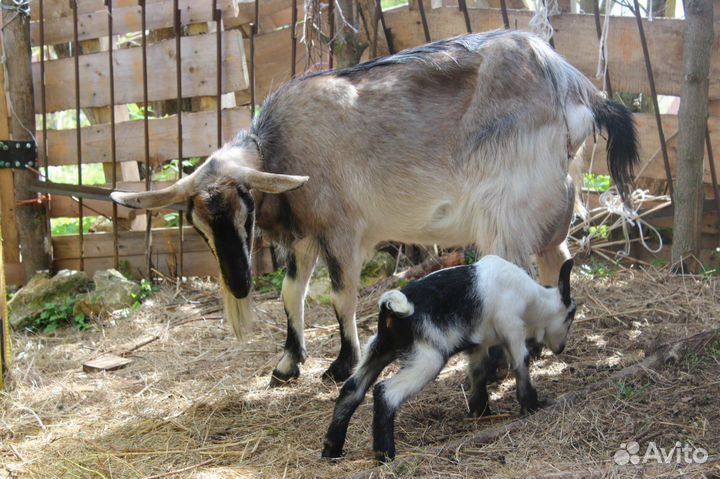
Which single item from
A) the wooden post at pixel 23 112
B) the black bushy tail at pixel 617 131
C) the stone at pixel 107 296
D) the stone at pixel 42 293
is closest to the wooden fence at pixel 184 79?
the wooden post at pixel 23 112

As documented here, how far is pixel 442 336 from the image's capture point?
330 centimetres

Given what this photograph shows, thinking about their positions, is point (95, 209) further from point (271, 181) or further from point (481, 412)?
point (481, 412)

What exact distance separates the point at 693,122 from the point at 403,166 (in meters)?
2.28

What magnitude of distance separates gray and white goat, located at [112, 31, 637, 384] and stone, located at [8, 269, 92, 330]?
8.07ft

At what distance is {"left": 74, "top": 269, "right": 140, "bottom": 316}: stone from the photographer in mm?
6168

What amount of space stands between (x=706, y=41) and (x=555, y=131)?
189cm

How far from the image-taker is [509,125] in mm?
4152

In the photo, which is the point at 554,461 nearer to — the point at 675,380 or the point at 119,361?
the point at 675,380

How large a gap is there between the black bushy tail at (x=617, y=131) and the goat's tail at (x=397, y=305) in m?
1.81

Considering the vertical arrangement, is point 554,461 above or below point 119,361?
above

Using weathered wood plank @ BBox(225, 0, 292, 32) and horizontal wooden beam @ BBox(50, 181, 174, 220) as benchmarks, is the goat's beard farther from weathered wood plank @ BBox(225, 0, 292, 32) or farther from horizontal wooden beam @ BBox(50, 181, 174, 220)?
weathered wood plank @ BBox(225, 0, 292, 32)

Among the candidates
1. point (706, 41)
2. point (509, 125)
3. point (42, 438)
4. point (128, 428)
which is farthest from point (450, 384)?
point (706, 41)

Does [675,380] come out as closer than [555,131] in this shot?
Yes

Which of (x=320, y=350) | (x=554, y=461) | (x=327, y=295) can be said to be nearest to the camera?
(x=554, y=461)
